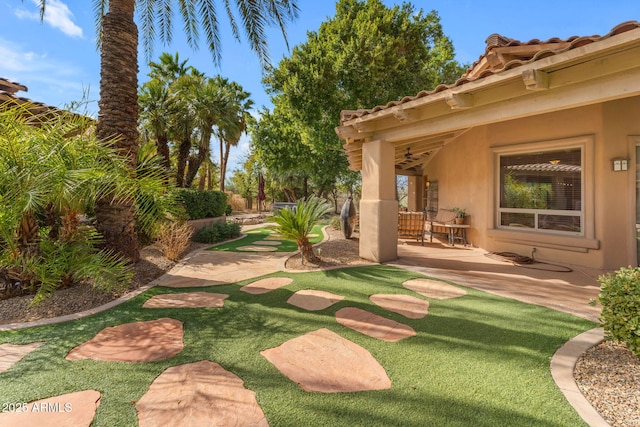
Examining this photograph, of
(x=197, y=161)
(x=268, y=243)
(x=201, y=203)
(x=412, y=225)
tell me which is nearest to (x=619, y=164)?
(x=412, y=225)

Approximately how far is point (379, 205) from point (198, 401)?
4.92 metres

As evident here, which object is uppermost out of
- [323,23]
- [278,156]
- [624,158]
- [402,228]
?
Result: [323,23]

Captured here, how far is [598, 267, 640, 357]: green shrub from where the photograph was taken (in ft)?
7.97

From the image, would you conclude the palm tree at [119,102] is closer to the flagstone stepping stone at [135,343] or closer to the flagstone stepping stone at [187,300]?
the flagstone stepping stone at [187,300]

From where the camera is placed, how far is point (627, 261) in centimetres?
571

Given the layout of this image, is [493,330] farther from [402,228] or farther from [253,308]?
[402,228]

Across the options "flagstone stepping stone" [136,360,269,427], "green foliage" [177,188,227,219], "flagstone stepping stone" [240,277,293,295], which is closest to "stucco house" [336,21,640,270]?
"flagstone stepping stone" [240,277,293,295]

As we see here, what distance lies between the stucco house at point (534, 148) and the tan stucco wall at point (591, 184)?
19 mm

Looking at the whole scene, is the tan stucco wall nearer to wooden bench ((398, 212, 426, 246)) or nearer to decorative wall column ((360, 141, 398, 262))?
wooden bench ((398, 212, 426, 246))

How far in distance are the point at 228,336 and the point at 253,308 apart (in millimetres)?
773

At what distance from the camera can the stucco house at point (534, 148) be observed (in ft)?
12.8

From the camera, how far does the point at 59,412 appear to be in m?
1.99

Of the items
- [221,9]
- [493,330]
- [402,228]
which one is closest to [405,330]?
[493,330]

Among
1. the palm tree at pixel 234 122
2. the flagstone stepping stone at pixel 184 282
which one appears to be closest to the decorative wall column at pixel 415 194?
the palm tree at pixel 234 122
